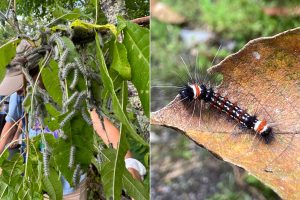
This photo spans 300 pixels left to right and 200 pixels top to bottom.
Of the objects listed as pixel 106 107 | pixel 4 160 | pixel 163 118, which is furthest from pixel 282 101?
pixel 4 160

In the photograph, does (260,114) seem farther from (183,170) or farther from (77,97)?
(77,97)

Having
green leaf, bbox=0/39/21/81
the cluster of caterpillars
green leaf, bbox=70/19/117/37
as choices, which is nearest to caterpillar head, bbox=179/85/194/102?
the cluster of caterpillars

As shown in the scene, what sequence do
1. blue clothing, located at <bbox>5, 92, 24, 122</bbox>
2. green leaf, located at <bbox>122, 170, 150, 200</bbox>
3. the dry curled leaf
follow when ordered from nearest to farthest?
the dry curled leaf, green leaf, located at <bbox>122, 170, 150, 200</bbox>, blue clothing, located at <bbox>5, 92, 24, 122</bbox>

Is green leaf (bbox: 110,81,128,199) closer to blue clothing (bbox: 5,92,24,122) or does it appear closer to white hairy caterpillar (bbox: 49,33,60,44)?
white hairy caterpillar (bbox: 49,33,60,44)

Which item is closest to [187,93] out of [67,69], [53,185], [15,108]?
[67,69]

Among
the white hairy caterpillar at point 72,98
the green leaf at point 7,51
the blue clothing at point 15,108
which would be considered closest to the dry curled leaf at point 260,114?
the white hairy caterpillar at point 72,98

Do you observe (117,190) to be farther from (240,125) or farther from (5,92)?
(5,92)
